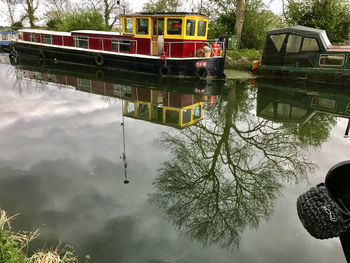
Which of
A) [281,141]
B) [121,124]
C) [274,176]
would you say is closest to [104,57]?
[121,124]

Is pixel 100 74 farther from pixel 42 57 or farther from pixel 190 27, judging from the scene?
pixel 42 57

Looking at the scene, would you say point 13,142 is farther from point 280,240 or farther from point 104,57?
point 104,57

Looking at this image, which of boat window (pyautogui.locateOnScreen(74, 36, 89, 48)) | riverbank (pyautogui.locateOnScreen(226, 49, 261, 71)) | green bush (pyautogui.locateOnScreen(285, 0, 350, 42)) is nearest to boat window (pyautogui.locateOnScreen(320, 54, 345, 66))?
riverbank (pyautogui.locateOnScreen(226, 49, 261, 71))

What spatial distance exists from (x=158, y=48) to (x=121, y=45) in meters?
1.96

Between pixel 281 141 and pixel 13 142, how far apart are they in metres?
5.37

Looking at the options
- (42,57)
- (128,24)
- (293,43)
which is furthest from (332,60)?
(42,57)

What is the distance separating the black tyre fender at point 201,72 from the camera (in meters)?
11.9

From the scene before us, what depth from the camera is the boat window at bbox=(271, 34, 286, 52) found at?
11.9m

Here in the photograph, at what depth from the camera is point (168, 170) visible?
15.0 ft

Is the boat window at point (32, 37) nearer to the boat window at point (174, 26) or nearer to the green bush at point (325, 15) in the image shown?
the boat window at point (174, 26)

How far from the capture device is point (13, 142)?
5.30m

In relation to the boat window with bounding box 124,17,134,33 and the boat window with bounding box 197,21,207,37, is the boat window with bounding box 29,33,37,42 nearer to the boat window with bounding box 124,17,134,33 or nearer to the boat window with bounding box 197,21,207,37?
the boat window with bounding box 124,17,134,33

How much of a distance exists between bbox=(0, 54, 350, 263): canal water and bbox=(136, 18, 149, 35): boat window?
4.50m

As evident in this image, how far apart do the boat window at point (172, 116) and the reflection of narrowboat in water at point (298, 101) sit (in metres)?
2.30
